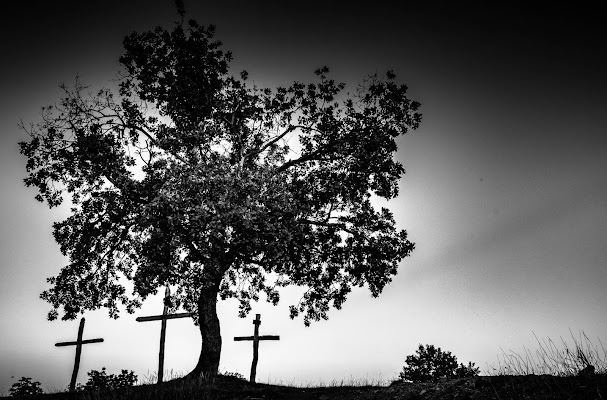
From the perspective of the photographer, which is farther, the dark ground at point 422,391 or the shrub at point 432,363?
the shrub at point 432,363

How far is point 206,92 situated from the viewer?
20.1m

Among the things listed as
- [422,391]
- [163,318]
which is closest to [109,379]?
[163,318]

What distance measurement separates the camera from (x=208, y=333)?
19.8 metres

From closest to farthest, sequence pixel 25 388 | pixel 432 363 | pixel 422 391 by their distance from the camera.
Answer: pixel 422 391 < pixel 25 388 < pixel 432 363

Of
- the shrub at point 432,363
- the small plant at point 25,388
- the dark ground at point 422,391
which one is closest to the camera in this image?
the dark ground at point 422,391

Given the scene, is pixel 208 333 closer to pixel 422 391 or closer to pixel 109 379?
pixel 109 379

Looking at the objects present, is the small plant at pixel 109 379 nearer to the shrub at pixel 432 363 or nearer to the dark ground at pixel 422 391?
the dark ground at pixel 422 391

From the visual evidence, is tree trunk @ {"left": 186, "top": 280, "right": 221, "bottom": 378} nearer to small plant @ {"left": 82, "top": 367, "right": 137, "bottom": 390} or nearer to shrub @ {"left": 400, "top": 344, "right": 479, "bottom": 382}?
small plant @ {"left": 82, "top": 367, "right": 137, "bottom": 390}

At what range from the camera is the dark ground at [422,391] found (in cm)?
859

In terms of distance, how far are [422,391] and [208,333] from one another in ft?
36.0

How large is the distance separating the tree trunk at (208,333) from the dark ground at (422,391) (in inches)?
47.0

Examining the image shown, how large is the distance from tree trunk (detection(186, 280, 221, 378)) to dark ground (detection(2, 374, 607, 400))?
1.19m

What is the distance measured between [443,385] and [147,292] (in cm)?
1176

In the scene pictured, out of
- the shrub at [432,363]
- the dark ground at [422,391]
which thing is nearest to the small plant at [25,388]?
the dark ground at [422,391]
